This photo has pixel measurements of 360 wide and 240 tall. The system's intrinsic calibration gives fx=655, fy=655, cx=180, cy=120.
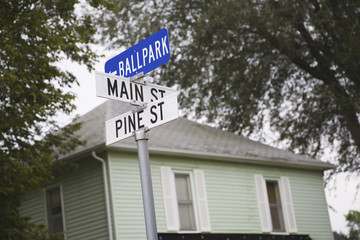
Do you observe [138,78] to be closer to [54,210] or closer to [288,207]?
[54,210]

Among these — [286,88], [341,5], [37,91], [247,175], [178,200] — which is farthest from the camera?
[286,88]

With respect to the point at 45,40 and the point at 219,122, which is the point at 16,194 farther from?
the point at 219,122

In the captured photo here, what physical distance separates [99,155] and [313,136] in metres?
10.1

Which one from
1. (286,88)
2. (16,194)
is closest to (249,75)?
(286,88)

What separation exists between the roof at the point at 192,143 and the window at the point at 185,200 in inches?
28.5

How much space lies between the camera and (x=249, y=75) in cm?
2419

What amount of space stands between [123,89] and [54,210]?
599 inches

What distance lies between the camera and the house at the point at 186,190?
18812 mm

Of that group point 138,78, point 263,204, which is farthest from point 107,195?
point 138,78

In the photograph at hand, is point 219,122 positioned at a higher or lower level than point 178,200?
higher

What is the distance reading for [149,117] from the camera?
20.0 ft

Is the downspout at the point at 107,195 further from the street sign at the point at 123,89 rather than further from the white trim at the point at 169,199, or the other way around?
the street sign at the point at 123,89

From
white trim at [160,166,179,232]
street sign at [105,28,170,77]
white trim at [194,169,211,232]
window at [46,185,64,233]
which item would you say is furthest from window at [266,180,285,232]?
street sign at [105,28,170,77]

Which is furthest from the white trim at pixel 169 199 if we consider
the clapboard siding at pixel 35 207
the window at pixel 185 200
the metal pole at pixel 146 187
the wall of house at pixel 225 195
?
the metal pole at pixel 146 187
